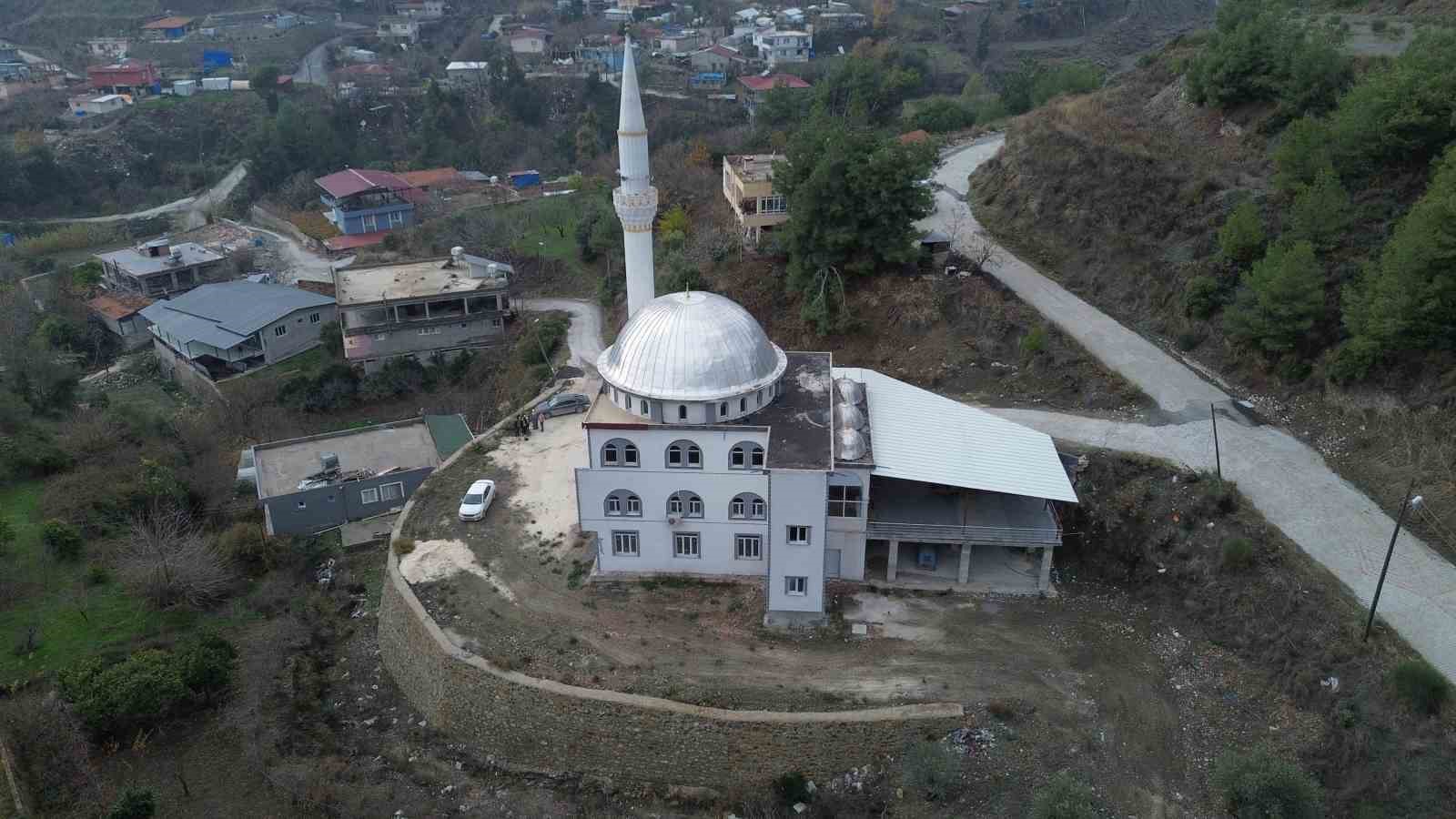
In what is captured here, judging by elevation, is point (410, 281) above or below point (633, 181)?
below

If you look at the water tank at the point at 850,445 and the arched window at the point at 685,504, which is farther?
the arched window at the point at 685,504

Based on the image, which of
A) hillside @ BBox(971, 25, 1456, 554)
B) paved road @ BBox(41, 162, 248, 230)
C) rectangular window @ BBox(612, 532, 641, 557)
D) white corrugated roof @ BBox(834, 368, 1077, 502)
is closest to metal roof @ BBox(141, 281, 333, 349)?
paved road @ BBox(41, 162, 248, 230)

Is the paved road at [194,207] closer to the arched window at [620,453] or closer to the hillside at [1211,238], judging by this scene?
the hillside at [1211,238]

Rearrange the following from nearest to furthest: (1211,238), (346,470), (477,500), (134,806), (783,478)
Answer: (134,806), (783,478), (477,500), (346,470), (1211,238)

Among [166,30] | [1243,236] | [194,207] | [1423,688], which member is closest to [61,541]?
[1423,688]

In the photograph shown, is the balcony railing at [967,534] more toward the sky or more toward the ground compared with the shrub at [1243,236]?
more toward the ground

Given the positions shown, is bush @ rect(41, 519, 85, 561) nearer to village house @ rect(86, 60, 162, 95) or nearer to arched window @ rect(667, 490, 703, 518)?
arched window @ rect(667, 490, 703, 518)

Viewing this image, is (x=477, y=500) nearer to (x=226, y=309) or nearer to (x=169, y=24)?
(x=226, y=309)

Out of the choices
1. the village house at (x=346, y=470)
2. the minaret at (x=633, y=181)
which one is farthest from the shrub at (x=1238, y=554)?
the village house at (x=346, y=470)
